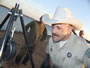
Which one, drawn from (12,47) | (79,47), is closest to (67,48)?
(79,47)

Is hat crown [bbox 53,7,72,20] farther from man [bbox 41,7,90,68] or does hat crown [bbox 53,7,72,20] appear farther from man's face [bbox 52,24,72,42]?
man's face [bbox 52,24,72,42]

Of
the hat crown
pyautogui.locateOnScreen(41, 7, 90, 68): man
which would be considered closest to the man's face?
pyautogui.locateOnScreen(41, 7, 90, 68): man

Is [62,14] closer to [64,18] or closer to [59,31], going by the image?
[64,18]

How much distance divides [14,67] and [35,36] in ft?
3.16

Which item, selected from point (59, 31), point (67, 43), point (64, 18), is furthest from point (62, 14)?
point (67, 43)

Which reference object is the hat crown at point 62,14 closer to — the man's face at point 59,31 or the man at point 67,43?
the man at point 67,43

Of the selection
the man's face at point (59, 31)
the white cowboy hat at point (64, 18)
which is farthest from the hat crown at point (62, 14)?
the man's face at point (59, 31)

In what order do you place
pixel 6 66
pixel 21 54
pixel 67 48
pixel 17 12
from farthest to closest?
pixel 21 54 < pixel 6 66 < pixel 17 12 < pixel 67 48

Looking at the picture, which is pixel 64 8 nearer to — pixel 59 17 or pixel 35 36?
pixel 59 17

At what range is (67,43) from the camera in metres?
1.63

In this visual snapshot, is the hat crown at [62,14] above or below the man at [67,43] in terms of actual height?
above

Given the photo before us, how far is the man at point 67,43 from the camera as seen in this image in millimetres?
1491

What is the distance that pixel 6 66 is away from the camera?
2.85 m

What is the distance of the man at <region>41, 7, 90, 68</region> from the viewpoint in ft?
4.89
